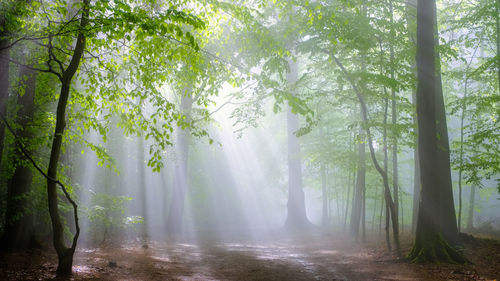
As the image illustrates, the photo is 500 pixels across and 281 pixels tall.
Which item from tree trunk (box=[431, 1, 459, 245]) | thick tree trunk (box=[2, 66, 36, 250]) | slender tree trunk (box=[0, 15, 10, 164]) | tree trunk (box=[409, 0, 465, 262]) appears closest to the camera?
slender tree trunk (box=[0, 15, 10, 164])

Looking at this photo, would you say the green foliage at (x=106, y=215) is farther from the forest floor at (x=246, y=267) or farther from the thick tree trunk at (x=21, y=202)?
the thick tree trunk at (x=21, y=202)

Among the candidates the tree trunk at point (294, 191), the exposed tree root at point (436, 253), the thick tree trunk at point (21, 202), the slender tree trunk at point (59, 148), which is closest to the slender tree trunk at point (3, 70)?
the slender tree trunk at point (59, 148)

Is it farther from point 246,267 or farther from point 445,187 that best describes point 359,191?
point 246,267

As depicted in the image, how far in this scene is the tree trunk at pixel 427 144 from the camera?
336 inches

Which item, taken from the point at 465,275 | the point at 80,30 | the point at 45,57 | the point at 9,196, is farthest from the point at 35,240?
the point at 465,275

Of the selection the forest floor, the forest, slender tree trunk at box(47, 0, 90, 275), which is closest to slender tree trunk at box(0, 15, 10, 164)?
the forest

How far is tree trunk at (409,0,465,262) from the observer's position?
→ 336 inches

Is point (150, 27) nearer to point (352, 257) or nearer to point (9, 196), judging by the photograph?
point (9, 196)

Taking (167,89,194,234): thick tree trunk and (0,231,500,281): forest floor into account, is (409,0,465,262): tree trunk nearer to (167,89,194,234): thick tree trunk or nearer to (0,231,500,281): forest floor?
(0,231,500,281): forest floor

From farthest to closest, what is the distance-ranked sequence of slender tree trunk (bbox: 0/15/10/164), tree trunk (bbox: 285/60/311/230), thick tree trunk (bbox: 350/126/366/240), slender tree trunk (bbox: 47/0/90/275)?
tree trunk (bbox: 285/60/311/230), thick tree trunk (bbox: 350/126/366/240), slender tree trunk (bbox: 0/15/10/164), slender tree trunk (bbox: 47/0/90/275)

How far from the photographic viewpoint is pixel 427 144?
8969 millimetres

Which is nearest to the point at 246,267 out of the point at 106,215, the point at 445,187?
the point at 445,187

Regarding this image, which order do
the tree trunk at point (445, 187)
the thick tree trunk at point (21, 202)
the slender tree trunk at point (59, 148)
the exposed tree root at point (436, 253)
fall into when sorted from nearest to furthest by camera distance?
the slender tree trunk at point (59, 148), the thick tree trunk at point (21, 202), the exposed tree root at point (436, 253), the tree trunk at point (445, 187)

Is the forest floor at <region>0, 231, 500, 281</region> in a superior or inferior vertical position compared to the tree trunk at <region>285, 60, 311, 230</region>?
inferior
